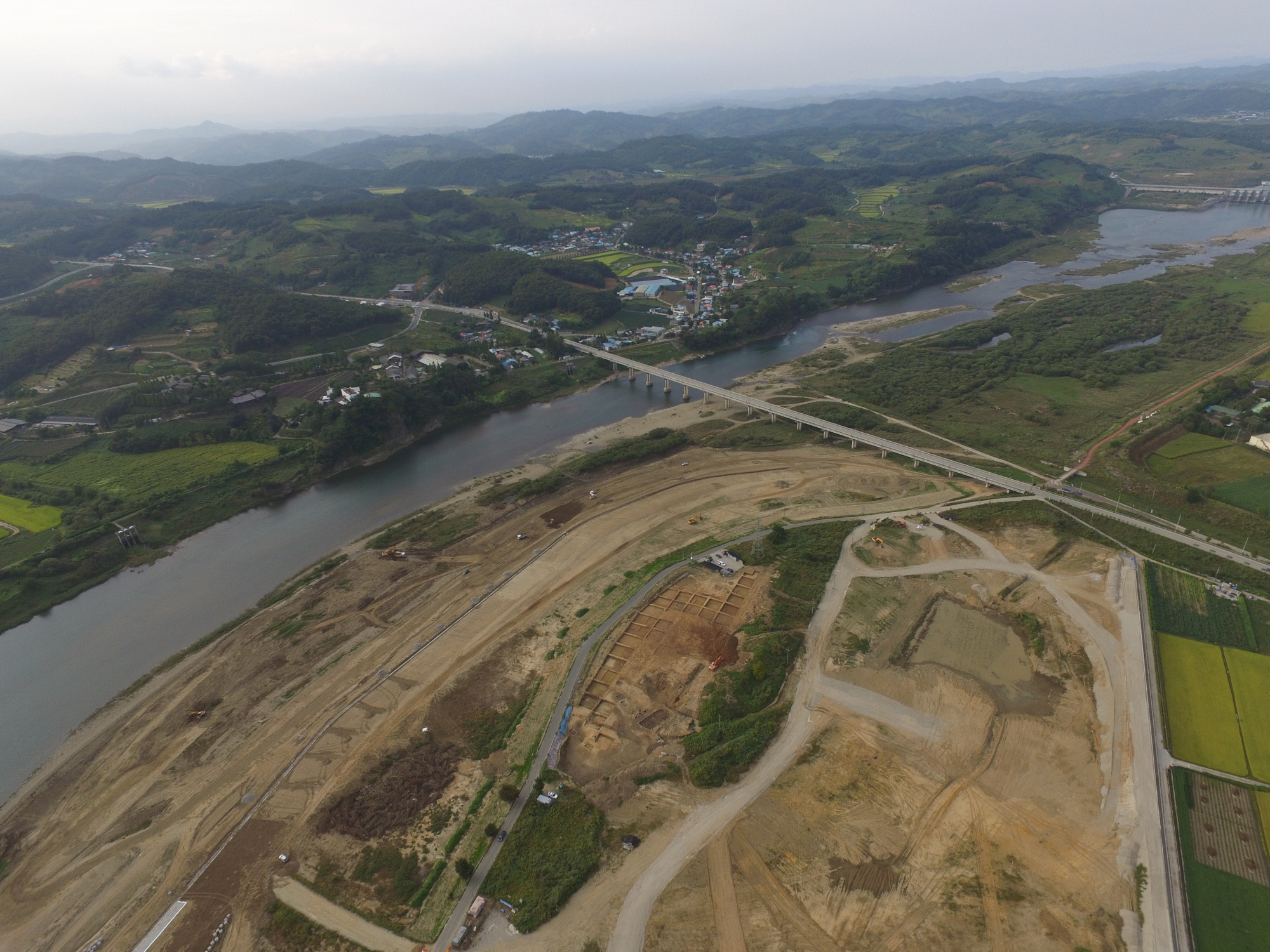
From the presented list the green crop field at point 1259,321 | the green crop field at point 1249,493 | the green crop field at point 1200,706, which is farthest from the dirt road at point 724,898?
the green crop field at point 1259,321

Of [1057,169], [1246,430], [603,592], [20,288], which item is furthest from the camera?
[1057,169]

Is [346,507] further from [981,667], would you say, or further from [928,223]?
[928,223]

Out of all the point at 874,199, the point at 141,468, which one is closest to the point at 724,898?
the point at 141,468

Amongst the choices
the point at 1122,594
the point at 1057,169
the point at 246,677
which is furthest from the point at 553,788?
the point at 1057,169

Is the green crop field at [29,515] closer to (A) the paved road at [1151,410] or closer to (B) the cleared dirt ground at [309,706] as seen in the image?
(B) the cleared dirt ground at [309,706]

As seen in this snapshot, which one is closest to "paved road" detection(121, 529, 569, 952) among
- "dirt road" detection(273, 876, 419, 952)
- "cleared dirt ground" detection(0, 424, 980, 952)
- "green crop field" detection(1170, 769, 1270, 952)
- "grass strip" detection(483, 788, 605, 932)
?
"cleared dirt ground" detection(0, 424, 980, 952)

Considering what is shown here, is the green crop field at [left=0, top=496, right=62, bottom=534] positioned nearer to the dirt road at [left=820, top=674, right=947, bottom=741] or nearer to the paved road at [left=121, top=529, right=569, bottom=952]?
the paved road at [left=121, top=529, right=569, bottom=952]

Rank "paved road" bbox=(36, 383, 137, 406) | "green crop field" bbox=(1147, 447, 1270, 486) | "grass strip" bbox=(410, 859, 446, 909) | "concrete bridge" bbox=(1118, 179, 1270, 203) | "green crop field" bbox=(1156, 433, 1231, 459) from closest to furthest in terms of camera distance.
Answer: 1. "grass strip" bbox=(410, 859, 446, 909)
2. "green crop field" bbox=(1147, 447, 1270, 486)
3. "green crop field" bbox=(1156, 433, 1231, 459)
4. "paved road" bbox=(36, 383, 137, 406)
5. "concrete bridge" bbox=(1118, 179, 1270, 203)
